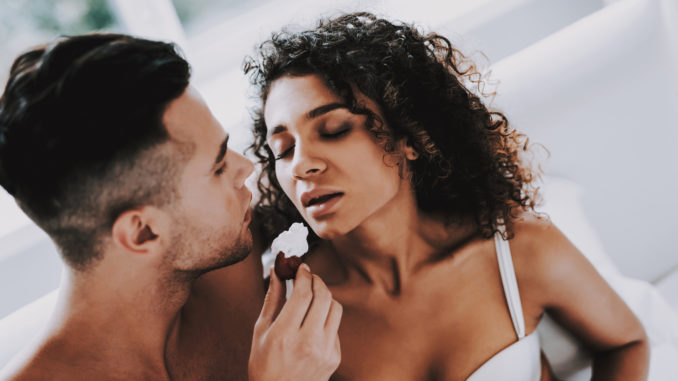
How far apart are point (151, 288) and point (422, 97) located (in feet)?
2.67

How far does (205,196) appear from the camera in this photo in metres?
1.16

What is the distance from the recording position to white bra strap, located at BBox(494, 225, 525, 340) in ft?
4.39

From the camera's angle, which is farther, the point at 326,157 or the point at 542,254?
the point at 542,254

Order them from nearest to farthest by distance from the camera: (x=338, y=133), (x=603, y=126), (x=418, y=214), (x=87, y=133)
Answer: (x=87, y=133), (x=338, y=133), (x=418, y=214), (x=603, y=126)

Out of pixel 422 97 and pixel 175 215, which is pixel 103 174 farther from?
pixel 422 97

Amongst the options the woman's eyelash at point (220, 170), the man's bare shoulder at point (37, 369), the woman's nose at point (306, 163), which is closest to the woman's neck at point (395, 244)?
the woman's nose at point (306, 163)

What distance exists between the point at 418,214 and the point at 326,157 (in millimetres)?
439

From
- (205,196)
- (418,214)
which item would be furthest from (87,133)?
(418,214)

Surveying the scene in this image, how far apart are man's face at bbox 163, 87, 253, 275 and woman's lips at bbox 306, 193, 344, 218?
19 centimetres

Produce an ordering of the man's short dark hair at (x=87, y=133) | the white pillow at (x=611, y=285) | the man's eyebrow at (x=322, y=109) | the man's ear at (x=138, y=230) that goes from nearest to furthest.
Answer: the man's short dark hair at (x=87, y=133) < the man's ear at (x=138, y=230) < the man's eyebrow at (x=322, y=109) < the white pillow at (x=611, y=285)

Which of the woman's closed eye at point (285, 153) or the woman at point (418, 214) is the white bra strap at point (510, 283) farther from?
the woman's closed eye at point (285, 153)

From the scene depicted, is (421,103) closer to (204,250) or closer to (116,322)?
(204,250)

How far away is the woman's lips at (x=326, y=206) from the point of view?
3.77 ft

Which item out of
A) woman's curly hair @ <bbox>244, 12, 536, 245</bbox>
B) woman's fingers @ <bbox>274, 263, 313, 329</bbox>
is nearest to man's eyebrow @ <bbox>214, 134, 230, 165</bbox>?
woman's curly hair @ <bbox>244, 12, 536, 245</bbox>
